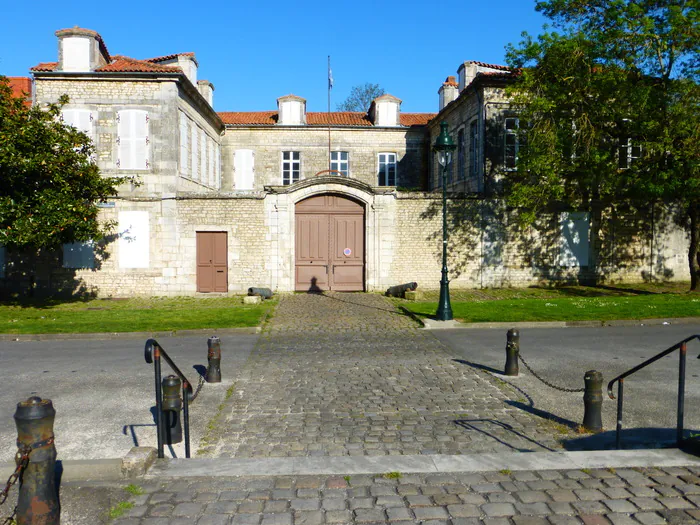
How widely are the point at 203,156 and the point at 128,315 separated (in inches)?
409

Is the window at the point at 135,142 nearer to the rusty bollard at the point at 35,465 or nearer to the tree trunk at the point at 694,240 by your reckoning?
the rusty bollard at the point at 35,465

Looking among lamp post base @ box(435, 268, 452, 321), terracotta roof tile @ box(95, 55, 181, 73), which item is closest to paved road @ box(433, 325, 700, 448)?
lamp post base @ box(435, 268, 452, 321)

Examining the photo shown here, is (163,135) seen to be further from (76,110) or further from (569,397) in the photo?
(569,397)

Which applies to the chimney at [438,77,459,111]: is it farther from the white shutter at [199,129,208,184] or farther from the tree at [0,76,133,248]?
the tree at [0,76,133,248]

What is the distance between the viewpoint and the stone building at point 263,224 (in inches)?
704

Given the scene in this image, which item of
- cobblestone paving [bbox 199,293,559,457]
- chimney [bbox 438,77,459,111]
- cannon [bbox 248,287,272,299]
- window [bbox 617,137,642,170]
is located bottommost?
cobblestone paving [bbox 199,293,559,457]

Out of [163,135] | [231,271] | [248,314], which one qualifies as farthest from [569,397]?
[163,135]

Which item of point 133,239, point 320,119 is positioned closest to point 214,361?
point 133,239

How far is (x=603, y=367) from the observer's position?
813 cm

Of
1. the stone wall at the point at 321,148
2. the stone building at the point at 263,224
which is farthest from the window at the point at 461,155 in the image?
the stone wall at the point at 321,148

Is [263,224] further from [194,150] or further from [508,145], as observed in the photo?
[508,145]

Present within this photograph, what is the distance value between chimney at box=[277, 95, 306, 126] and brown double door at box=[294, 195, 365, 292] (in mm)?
8988

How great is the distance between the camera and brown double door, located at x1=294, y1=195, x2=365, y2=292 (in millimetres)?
18875

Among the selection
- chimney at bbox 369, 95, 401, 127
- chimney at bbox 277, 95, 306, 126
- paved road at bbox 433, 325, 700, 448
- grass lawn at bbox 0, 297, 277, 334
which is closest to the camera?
paved road at bbox 433, 325, 700, 448
